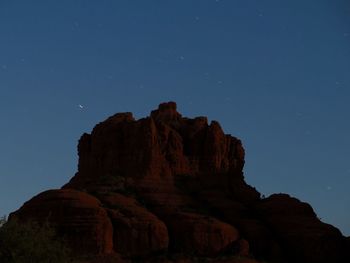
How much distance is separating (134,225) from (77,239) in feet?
17.2

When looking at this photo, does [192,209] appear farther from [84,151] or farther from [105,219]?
[84,151]

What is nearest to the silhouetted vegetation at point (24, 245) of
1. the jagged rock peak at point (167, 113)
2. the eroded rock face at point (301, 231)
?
the eroded rock face at point (301, 231)

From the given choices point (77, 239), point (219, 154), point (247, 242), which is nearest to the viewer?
point (77, 239)

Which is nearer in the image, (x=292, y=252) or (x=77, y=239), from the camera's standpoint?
(x=77, y=239)

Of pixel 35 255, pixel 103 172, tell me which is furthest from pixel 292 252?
pixel 35 255

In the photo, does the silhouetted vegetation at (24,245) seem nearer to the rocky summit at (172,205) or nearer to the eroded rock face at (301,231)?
the rocky summit at (172,205)

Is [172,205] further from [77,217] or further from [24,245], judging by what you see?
[24,245]

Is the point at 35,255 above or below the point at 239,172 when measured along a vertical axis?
below

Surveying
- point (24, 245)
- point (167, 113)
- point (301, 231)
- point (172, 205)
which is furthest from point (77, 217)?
point (24, 245)

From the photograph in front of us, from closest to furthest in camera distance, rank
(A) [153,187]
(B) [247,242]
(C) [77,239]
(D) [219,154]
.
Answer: (C) [77,239]
(B) [247,242]
(A) [153,187]
(D) [219,154]

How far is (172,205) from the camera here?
7969 centimetres

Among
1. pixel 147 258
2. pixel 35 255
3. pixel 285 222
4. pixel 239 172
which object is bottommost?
pixel 35 255

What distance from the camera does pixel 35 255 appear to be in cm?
4519

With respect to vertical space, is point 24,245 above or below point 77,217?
below
